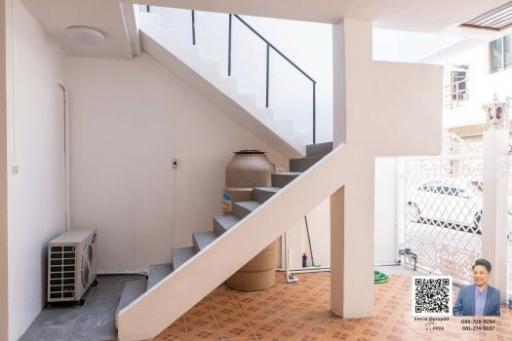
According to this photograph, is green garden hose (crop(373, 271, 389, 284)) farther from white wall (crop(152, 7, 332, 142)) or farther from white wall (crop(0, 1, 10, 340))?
white wall (crop(0, 1, 10, 340))

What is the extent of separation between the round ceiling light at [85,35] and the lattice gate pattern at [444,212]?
13.9 feet

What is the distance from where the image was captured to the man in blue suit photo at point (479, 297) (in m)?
2.25

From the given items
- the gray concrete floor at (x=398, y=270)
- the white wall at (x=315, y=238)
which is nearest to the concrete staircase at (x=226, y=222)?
the white wall at (x=315, y=238)

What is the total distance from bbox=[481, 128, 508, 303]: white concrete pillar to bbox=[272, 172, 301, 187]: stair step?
197 cm

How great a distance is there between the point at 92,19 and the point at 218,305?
3087 mm

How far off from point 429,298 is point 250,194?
2051mm

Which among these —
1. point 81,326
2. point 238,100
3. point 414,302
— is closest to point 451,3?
point 238,100

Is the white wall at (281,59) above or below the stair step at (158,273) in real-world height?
above

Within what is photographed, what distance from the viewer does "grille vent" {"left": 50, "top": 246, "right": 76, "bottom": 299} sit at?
3.35m

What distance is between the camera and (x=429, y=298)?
2.95m

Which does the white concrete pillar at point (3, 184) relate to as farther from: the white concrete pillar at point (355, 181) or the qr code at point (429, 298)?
the qr code at point (429, 298)

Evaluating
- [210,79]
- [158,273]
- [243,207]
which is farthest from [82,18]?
[158,273]

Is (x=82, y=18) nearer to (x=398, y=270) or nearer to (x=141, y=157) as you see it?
(x=141, y=157)

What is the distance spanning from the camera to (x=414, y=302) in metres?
2.97
